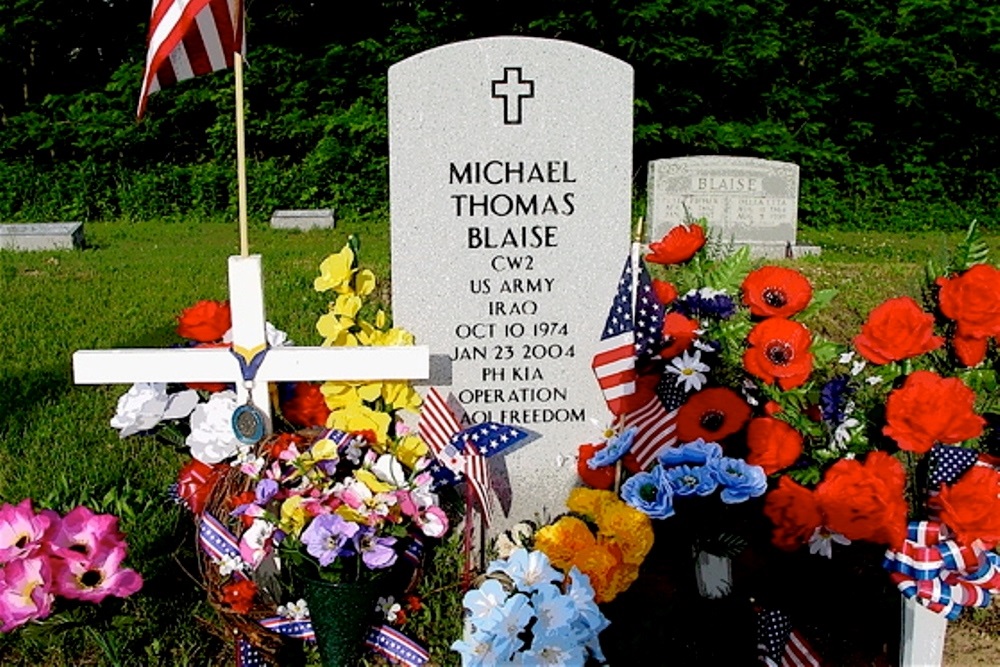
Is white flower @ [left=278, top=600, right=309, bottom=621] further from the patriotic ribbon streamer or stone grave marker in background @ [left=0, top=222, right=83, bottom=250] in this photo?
stone grave marker in background @ [left=0, top=222, right=83, bottom=250]

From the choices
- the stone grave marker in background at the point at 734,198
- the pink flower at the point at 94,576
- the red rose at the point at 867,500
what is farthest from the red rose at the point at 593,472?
the stone grave marker in background at the point at 734,198

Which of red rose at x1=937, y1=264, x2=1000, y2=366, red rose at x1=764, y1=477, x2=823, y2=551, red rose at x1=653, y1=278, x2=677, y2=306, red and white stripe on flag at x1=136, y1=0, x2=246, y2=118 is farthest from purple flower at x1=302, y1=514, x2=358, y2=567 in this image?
red rose at x1=937, y1=264, x2=1000, y2=366

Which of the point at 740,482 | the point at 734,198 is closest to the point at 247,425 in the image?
the point at 740,482

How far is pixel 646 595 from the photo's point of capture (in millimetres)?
2822

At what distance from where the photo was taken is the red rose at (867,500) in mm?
2578

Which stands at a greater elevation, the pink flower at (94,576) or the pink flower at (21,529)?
the pink flower at (21,529)

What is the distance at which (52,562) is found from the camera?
2.44m

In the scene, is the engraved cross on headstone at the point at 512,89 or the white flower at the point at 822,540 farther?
the engraved cross on headstone at the point at 512,89

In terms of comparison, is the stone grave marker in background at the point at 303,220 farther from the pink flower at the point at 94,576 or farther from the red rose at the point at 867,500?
the red rose at the point at 867,500

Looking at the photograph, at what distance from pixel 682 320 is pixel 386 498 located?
116 centimetres

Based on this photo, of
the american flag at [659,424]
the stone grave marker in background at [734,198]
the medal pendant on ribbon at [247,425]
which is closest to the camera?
the medal pendant on ribbon at [247,425]

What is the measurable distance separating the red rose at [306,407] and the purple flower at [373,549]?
0.77 m

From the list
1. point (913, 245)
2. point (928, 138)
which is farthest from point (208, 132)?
point (928, 138)

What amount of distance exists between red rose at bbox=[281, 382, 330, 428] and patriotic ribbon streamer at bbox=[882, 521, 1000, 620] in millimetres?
1781
